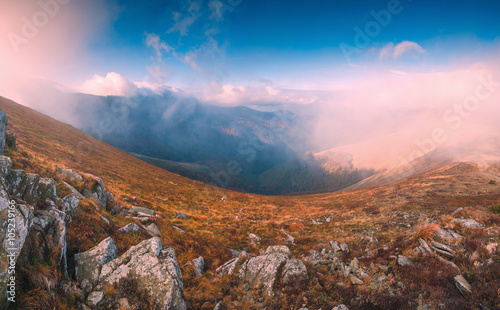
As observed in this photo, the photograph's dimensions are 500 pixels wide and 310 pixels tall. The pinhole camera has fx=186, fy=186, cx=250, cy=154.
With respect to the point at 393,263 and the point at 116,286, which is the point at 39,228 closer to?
the point at 116,286

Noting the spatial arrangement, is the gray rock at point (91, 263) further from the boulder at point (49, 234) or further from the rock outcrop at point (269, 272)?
the rock outcrop at point (269, 272)

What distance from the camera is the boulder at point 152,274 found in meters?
7.22

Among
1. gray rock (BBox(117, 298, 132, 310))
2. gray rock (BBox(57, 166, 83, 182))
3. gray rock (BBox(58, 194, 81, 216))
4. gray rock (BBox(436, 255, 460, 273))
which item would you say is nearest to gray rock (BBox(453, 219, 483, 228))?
gray rock (BBox(436, 255, 460, 273))

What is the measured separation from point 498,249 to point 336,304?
957 centimetres

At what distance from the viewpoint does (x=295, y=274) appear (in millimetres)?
10172

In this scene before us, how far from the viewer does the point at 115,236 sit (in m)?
11.1

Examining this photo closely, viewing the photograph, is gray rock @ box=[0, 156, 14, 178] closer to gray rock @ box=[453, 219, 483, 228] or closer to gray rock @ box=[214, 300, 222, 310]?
gray rock @ box=[214, 300, 222, 310]

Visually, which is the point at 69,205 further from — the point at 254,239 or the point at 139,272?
the point at 254,239

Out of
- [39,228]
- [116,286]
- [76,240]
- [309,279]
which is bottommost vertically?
[309,279]

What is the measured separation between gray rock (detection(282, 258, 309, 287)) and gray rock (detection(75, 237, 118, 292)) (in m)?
8.57

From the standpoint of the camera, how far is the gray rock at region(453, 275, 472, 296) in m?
7.85

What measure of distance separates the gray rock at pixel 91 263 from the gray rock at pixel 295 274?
28.1 feet

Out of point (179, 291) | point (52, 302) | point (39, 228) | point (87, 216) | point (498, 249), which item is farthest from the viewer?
point (87, 216)

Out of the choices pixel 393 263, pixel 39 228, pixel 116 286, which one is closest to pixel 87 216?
pixel 39 228
